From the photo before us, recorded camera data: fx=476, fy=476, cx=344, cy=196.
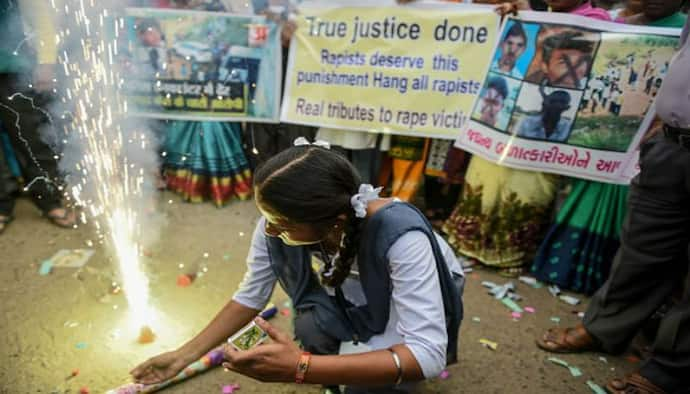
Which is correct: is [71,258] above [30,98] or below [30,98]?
below

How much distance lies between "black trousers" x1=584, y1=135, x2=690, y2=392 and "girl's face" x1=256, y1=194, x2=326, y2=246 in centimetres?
191

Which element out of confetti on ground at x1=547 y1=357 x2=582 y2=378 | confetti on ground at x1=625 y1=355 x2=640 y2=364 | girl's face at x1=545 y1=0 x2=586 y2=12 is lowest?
confetti on ground at x1=547 y1=357 x2=582 y2=378

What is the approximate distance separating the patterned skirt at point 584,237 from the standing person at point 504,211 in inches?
6.0

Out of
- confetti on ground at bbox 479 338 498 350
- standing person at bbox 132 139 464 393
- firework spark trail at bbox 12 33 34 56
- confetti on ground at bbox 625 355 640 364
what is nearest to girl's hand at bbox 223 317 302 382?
standing person at bbox 132 139 464 393

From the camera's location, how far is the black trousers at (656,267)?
2.43m

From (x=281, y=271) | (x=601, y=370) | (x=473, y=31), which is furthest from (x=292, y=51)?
(x=601, y=370)

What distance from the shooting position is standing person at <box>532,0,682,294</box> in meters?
3.34

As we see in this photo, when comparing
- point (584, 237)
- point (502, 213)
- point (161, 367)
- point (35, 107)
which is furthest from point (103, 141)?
point (584, 237)

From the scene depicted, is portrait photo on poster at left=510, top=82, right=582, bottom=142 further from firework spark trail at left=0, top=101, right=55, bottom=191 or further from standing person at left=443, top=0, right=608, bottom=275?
firework spark trail at left=0, top=101, right=55, bottom=191

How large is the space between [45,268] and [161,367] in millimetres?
2022

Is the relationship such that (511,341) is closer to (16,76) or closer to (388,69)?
(388,69)

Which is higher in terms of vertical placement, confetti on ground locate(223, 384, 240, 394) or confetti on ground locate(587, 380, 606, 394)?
confetti on ground locate(587, 380, 606, 394)

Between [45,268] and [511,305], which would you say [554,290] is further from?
[45,268]

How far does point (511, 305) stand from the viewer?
335 centimetres
